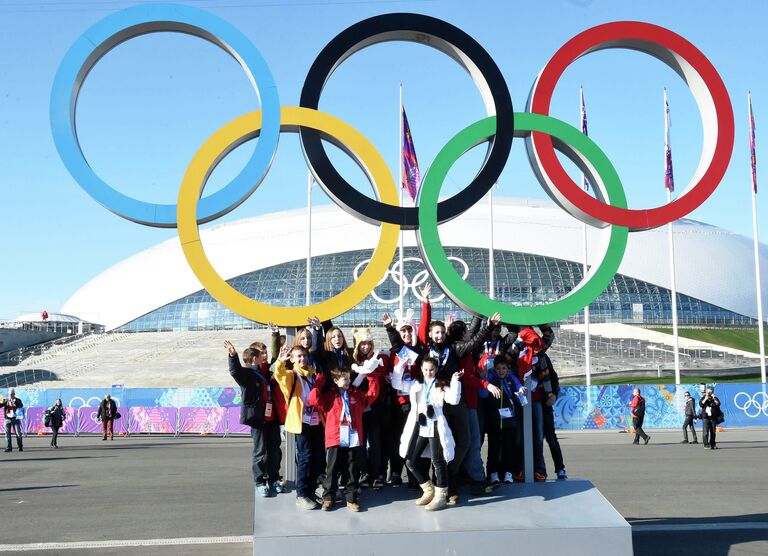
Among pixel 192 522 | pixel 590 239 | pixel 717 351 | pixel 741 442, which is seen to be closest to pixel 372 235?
pixel 590 239

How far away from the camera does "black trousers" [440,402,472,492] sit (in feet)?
22.4

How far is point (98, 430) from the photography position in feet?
81.6

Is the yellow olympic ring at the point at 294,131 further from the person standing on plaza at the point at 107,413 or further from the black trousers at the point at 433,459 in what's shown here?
the person standing on plaza at the point at 107,413

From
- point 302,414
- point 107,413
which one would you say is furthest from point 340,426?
point 107,413

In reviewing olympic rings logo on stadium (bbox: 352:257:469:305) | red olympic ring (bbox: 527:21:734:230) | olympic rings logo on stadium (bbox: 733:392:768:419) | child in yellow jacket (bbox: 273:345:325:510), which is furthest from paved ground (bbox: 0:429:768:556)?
olympic rings logo on stadium (bbox: 352:257:469:305)

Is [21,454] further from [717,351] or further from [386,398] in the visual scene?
[717,351]

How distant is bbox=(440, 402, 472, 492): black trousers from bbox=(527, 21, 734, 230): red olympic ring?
8.44 feet

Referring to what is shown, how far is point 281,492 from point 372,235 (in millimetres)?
49886

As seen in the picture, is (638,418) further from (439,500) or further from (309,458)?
(309,458)

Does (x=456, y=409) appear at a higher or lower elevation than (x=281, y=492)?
higher

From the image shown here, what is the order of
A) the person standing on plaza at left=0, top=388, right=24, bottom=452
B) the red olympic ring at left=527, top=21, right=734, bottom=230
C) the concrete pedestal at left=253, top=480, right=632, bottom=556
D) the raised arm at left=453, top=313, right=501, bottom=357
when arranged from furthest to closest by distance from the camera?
the person standing on plaza at left=0, top=388, right=24, bottom=452 < the red olympic ring at left=527, top=21, right=734, bottom=230 < the raised arm at left=453, top=313, right=501, bottom=357 < the concrete pedestal at left=253, top=480, right=632, bottom=556

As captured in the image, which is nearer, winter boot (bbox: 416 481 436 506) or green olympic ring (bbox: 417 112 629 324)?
winter boot (bbox: 416 481 436 506)

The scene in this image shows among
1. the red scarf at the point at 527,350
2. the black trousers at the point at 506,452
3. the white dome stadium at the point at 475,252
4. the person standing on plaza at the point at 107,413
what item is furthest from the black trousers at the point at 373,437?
the white dome stadium at the point at 475,252

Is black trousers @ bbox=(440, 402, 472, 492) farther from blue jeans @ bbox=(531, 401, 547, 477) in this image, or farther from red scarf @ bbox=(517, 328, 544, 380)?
blue jeans @ bbox=(531, 401, 547, 477)
